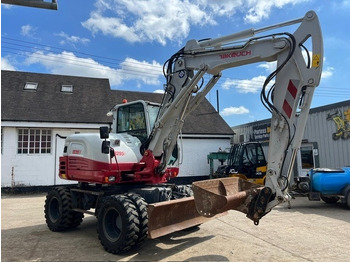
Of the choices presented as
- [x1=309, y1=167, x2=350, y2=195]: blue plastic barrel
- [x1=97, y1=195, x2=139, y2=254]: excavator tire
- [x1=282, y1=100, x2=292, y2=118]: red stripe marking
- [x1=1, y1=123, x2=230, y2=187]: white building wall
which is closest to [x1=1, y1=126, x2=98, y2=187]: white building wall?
[x1=1, y1=123, x2=230, y2=187]: white building wall

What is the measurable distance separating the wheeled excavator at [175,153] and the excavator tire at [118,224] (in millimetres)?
18

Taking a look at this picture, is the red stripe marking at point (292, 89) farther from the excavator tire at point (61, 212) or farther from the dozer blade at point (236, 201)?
the excavator tire at point (61, 212)

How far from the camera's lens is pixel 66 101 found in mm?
17594

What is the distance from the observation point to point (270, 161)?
502 cm

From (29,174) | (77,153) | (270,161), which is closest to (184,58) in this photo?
(270,161)

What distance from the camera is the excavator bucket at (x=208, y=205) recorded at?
4.79 metres

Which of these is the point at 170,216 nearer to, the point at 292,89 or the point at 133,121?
the point at 133,121

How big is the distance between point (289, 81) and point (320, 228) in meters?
4.45

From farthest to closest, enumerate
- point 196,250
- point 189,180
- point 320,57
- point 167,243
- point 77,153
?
point 189,180
point 77,153
point 167,243
point 196,250
point 320,57

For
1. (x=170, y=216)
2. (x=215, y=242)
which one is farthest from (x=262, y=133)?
(x=170, y=216)

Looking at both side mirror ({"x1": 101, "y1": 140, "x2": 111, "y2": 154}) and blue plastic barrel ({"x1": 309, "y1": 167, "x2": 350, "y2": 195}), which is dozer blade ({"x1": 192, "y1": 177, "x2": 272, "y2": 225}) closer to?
side mirror ({"x1": 101, "y1": 140, "x2": 111, "y2": 154})

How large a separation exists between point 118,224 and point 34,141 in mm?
11443

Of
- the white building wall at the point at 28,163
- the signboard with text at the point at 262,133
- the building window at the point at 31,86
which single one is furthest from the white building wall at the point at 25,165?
the signboard with text at the point at 262,133

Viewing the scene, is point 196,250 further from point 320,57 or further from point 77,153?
point 320,57
